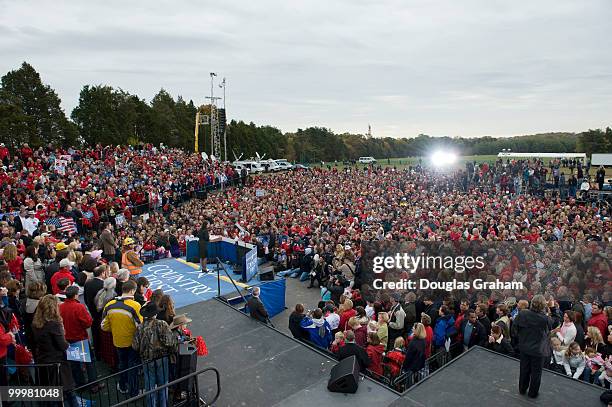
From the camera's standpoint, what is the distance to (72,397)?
555 cm

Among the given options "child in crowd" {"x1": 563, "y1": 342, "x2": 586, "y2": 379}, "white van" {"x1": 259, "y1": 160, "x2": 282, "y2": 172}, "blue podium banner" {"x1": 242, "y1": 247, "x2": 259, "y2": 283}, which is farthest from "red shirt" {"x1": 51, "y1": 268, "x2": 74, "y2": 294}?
"white van" {"x1": 259, "y1": 160, "x2": 282, "y2": 172}

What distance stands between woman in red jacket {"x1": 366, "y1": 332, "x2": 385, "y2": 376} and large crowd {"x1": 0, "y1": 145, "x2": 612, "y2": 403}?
25 mm

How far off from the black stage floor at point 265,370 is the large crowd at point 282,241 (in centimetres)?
66

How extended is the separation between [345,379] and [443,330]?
2.82m

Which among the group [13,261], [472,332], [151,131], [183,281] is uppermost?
[151,131]

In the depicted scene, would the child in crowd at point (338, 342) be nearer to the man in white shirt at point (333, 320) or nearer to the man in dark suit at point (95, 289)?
the man in white shirt at point (333, 320)

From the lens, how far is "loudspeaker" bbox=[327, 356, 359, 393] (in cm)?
633

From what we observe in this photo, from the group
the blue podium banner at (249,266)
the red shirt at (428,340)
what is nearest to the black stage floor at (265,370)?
the red shirt at (428,340)

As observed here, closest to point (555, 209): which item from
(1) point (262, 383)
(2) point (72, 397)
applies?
(1) point (262, 383)

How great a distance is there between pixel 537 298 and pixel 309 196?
66.0 feet

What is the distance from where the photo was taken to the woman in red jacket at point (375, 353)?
728cm

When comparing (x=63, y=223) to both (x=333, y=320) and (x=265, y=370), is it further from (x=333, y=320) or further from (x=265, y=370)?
(x=265, y=370)

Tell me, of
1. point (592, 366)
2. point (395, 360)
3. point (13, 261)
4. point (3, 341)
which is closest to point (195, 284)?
point (13, 261)

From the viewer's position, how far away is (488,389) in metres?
6.51
